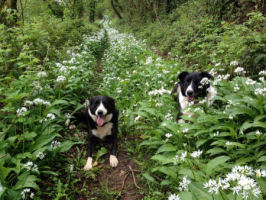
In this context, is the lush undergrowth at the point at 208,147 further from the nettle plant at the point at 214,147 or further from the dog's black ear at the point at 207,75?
the dog's black ear at the point at 207,75

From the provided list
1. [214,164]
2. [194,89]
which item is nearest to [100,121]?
[194,89]

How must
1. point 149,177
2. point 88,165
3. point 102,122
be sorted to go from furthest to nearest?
1. point 102,122
2. point 88,165
3. point 149,177

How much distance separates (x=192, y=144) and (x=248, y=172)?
1.91 m

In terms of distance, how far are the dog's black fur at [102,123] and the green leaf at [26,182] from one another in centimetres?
137

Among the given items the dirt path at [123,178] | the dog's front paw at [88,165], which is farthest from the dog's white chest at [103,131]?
the dog's front paw at [88,165]

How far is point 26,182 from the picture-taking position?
8.55ft

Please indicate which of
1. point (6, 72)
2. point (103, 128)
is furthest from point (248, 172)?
point (6, 72)

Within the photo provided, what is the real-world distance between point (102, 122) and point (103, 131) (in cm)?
29

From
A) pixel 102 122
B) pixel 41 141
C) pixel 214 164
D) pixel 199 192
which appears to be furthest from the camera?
pixel 102 122

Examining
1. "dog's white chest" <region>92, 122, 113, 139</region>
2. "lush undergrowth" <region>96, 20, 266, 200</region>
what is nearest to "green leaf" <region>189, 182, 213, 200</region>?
"lush undergrowth" <region>96, 20, 266, 200</region>

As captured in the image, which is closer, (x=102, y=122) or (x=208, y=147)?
(x=208, y=147)

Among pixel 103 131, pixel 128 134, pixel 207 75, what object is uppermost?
pixel 207 75

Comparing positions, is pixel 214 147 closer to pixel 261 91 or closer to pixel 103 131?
pixel 261 91

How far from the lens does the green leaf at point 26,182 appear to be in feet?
8.37
